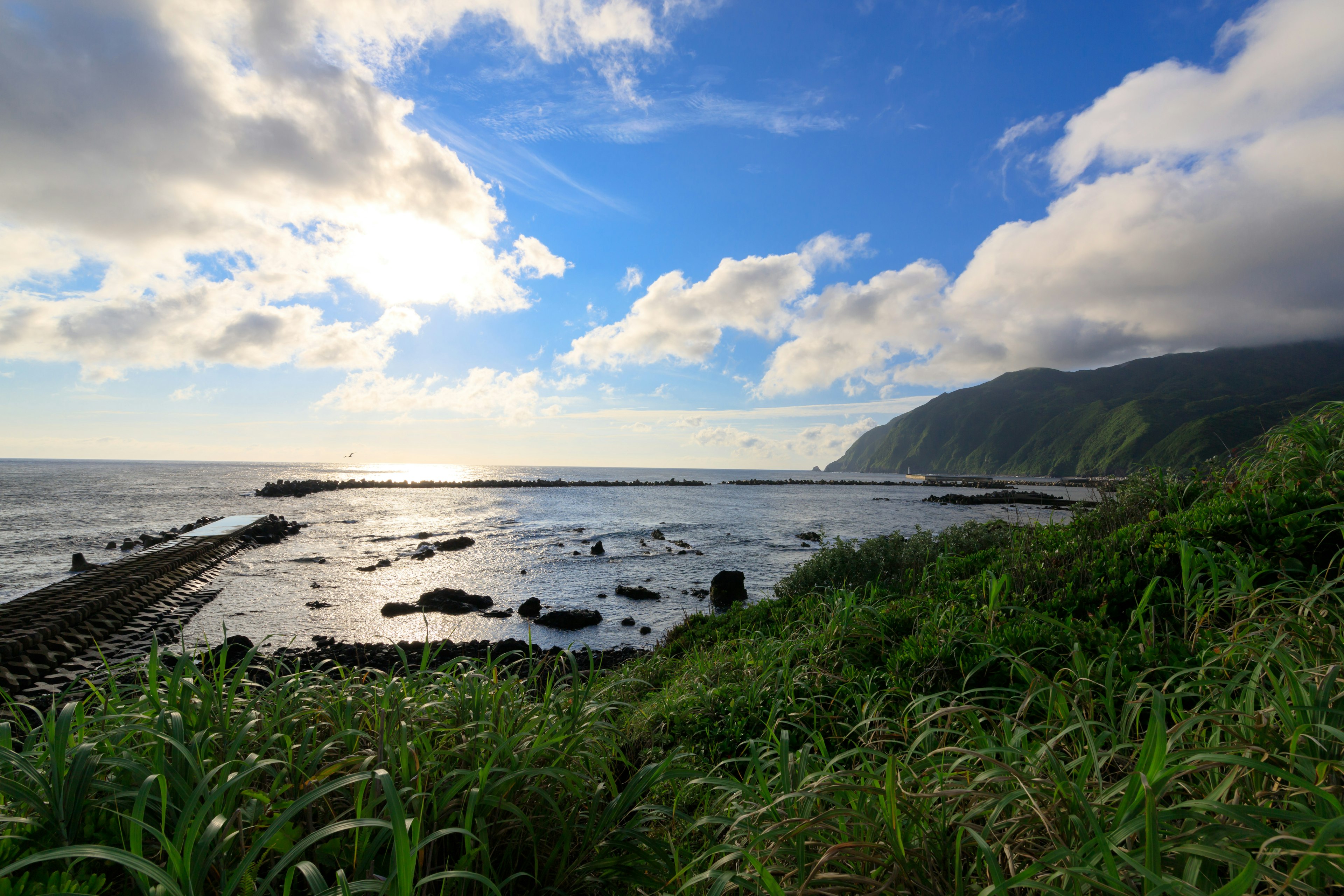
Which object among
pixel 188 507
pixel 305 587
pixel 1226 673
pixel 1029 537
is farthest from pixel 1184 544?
pixel 188 507

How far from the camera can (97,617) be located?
13.6m

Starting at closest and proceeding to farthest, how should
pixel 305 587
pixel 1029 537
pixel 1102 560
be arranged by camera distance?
pixel 1102 560 → pixel 1029 537 → pixel 305 587

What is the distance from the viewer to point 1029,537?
8352 mm

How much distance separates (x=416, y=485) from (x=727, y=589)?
294 ft

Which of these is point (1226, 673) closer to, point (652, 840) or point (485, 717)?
point (652, 840)

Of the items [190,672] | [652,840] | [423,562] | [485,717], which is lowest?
[423,562]

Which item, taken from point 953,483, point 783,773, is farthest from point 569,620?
point 953,483

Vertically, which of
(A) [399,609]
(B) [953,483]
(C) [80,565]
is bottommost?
(B) [953,483]

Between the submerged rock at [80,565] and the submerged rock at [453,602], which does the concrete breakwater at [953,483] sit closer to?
the submerged rock at [453,602]

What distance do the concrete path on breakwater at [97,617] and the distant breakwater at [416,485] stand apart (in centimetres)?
5273

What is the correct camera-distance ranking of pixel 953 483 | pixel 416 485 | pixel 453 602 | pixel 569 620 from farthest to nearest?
pixel 953 483, pixel 416 485, pixel 453 602, pixel 569 620

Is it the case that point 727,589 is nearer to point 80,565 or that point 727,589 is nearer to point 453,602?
point 453,602

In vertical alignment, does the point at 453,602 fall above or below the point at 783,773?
below

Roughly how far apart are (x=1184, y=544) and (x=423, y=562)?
27821mm
